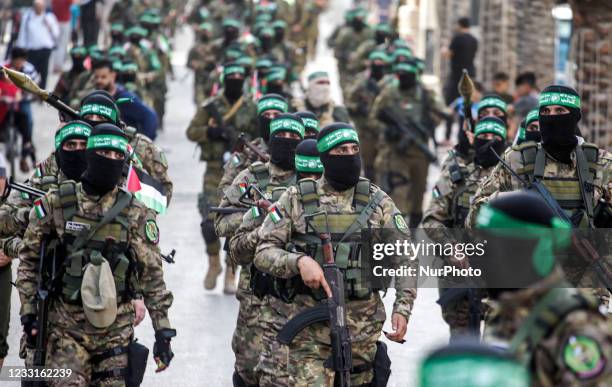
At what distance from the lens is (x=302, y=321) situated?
24.9 ft

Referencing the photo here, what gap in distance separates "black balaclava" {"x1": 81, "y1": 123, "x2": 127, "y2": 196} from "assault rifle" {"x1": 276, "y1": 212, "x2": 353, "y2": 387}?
3.49 feet

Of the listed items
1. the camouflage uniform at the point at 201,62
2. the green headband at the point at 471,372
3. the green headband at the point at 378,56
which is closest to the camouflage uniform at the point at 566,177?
the green headband at the point at 471,372

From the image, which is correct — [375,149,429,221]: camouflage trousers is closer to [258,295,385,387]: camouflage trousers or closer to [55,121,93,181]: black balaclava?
[55,121,93,181]: black balaclava

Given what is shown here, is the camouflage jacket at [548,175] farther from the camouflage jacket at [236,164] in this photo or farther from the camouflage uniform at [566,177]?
the camouflage jacket at [236,164]

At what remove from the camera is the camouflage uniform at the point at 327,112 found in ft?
49.6

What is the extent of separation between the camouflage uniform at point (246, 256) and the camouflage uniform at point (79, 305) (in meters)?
0.66

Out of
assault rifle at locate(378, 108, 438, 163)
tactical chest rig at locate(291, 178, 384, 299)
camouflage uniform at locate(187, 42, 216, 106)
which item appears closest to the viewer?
tactical chest rig at locate(291, 178, 384, 299)

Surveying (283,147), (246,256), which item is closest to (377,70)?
(283,147)

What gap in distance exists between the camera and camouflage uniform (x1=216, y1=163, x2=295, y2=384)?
8742 millimetres

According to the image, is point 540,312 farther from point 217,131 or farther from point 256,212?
point 217,131

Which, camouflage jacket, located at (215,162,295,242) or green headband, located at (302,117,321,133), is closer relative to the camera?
camouflage jacket, located at (215,162,295,242)

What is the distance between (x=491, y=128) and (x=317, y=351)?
12.1ft

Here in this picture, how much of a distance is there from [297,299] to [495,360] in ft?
12.2

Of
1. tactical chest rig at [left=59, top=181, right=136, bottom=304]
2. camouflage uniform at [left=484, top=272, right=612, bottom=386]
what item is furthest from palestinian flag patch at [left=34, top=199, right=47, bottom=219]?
camouflage uniform at [left=484, top=272, right=612, bottom=386]
